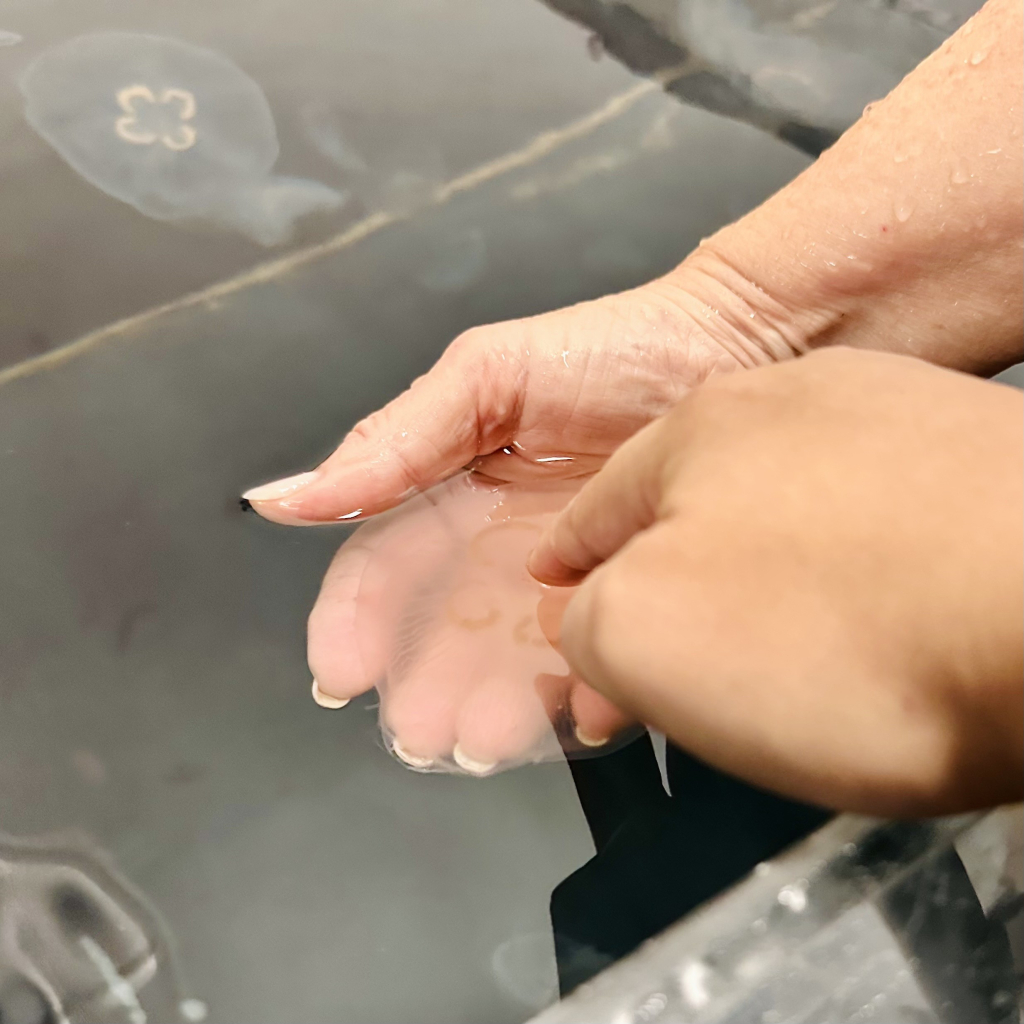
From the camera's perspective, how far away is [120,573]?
67 cm

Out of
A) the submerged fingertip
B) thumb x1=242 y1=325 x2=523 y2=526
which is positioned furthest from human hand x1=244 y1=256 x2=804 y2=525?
the submerged fingertip

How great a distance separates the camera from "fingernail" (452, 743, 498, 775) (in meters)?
0.63

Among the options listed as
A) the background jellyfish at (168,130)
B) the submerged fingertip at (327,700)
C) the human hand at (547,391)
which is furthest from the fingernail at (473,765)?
the background jellyfish at (168,130)

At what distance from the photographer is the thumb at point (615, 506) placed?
429 millimetres

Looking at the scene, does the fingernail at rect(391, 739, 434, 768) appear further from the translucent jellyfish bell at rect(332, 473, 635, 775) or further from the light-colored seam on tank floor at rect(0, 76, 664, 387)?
the light-colored seam on tank floor at rect(0, 76, 664, 387)

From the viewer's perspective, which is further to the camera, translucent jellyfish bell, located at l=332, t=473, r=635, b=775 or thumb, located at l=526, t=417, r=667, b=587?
translucent jellyfish bell, located at l=332, t=473, r=635, b=775

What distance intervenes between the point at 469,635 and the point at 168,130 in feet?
2.22

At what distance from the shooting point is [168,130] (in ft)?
2.97

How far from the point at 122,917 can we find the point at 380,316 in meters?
0.56

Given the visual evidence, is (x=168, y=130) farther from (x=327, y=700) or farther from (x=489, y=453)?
(x=327, y=700)

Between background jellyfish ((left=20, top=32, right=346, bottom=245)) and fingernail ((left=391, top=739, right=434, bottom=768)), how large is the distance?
21.4 inches

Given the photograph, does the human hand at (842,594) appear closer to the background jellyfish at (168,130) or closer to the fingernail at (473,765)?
the fingernail at (473,765)

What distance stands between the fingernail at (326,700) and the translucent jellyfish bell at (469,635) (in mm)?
33

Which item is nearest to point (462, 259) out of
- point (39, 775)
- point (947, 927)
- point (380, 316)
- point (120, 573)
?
point (380, 316)
